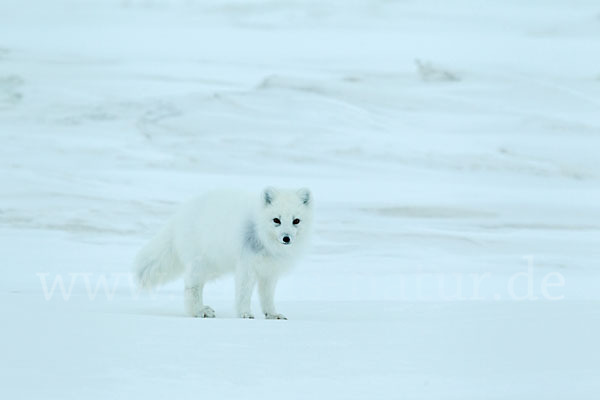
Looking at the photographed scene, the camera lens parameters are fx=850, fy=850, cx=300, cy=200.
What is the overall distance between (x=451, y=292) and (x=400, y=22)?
8.97 metres

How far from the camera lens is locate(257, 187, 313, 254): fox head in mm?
3721

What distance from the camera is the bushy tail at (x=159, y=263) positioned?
169 inches

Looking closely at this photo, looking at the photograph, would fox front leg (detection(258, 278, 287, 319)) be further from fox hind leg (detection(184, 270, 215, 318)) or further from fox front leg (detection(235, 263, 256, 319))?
fox hind leg (detection(184, 270, 215, 318))

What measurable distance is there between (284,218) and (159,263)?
0.90 meters

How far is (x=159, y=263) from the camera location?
4.30m

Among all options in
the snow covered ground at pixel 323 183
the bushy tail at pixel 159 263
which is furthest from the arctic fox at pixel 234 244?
the snow covered ground at pixel 323 183

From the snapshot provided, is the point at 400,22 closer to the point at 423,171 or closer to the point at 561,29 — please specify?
the point at 561,29

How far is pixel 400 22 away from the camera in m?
13.6

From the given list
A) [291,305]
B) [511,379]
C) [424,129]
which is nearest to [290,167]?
[424,129]

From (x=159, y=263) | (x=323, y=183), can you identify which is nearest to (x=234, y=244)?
(x=159, y=263)

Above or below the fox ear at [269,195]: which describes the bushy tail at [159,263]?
below

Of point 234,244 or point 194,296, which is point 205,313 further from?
point 234,244

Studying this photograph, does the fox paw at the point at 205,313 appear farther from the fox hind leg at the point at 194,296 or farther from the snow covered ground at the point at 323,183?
the snow covered ground at the point at 323,183

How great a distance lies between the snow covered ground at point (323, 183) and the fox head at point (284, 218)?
39 cm
